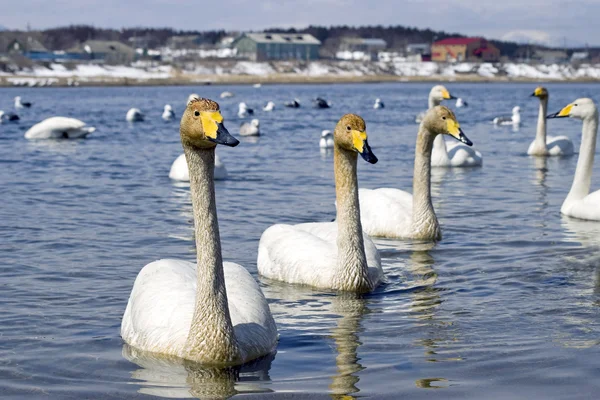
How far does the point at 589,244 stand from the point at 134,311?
229 inches

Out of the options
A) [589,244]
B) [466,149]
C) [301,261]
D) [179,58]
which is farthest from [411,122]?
[179,58]

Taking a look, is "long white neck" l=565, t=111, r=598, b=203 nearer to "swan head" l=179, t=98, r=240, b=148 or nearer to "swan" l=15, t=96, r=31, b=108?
"swan head" l=179, t=98, r=240, b=148

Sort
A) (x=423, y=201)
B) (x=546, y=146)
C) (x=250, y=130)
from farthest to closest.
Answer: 1. (x=250, y=130)
2. (x=546, y=146)
3. (x=423, y=201)

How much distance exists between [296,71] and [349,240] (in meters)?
122

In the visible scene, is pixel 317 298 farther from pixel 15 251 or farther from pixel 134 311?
pixel 15 251

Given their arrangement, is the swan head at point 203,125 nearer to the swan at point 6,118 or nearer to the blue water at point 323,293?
the blue water at point 323,293

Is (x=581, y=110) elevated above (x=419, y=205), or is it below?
above

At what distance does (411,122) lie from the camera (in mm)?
35750

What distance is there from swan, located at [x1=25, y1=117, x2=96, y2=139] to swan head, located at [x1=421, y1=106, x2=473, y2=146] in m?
17.1

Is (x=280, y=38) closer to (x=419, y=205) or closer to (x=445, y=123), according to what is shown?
(x=419, y=205)

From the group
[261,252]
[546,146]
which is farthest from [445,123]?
[546,146]

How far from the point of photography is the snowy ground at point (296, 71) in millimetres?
99875

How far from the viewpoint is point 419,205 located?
11109mm

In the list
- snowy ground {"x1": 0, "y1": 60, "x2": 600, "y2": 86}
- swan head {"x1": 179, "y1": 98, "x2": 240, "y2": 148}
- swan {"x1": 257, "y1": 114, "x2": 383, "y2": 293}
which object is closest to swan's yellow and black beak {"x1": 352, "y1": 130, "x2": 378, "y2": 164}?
swan {"x1": 257, "y1": 114, "x2": 383, "y2": 293}
